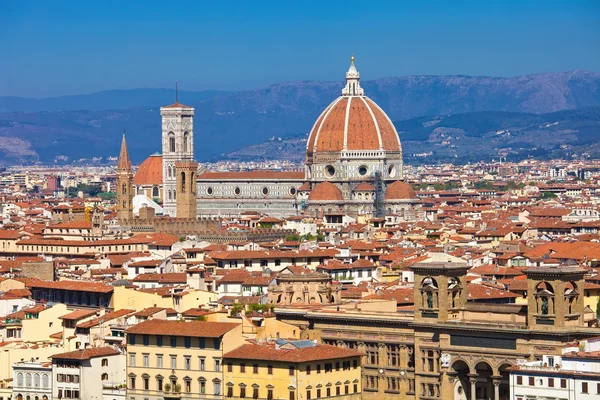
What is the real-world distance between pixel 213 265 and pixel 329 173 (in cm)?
8574

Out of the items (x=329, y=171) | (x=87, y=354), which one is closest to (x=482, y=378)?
(x=87, y=354)

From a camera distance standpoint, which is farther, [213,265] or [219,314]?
[213,265]

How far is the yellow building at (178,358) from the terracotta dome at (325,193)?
110 m

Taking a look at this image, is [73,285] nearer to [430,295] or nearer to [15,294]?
[15,294]

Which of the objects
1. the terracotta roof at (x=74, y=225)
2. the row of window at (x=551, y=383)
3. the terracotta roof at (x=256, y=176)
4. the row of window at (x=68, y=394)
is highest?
the terracotta roof at (x=256, y=176)

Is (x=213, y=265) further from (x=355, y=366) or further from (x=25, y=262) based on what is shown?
(x=355, y=366)

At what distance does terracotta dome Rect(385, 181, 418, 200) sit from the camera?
177 metres

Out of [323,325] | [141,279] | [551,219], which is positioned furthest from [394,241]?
[323,325]

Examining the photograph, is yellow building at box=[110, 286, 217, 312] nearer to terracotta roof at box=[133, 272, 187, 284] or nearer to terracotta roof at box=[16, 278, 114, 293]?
terracotta roof at box=[16, 278, 114, 293]

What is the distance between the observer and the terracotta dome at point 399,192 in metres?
177

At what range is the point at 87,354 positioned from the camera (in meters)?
67.0

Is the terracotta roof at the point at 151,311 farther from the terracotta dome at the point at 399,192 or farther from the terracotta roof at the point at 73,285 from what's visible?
the terracotta dome at the point at 399,192

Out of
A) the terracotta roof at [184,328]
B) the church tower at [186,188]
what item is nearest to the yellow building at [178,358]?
the terracotta roof at [184,328]

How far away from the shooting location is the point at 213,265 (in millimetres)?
100562
